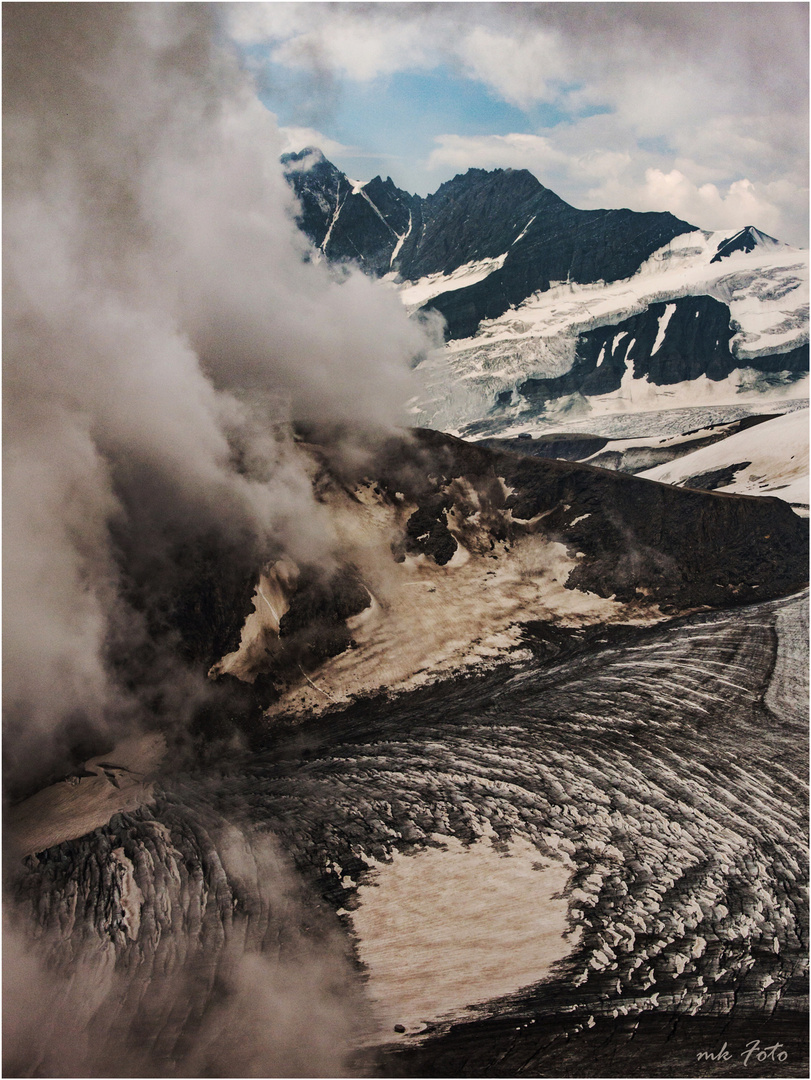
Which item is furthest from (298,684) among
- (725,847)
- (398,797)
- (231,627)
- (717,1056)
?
(717,1056)

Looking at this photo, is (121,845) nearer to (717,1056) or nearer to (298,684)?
(298,684)
